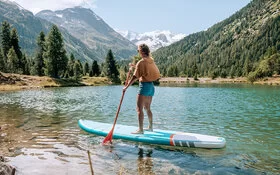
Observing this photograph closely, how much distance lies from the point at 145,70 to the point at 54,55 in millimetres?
80315

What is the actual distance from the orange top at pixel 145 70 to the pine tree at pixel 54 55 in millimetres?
78120

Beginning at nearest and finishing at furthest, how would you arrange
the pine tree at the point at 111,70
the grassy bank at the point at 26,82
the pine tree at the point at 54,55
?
the grassy bank at the point at 26,82
the pine tree at the point at 54,55
the pine tree at the point at 111,70

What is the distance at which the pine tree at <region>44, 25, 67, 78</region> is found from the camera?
84631mm

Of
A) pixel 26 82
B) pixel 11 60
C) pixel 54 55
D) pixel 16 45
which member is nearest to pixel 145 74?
pixel 26 82

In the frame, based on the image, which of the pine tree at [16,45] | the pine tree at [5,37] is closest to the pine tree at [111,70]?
the pine tree at [16,45]

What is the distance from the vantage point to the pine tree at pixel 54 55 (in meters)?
84.6

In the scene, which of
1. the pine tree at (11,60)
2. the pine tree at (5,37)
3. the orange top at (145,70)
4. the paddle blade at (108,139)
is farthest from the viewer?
the pine tree at (5,37)

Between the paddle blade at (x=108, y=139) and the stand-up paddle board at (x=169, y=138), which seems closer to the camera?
the stand-up paddle board at (x=169, y=138)

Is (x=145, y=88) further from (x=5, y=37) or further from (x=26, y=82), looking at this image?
(x=5, y=37)

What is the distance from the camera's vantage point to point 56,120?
19.0m

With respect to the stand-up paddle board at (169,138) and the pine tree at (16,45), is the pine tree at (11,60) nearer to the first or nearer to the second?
the pine tree at (16,45)

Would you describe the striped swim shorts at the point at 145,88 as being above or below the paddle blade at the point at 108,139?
above

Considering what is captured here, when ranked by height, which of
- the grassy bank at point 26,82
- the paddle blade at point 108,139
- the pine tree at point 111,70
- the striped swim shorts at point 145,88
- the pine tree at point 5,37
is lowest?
the paddle blade at point 108,139

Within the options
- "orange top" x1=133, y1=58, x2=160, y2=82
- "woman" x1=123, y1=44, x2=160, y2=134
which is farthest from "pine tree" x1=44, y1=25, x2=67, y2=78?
"orange top" x1=133, y1=58, x2=160, y2=82
